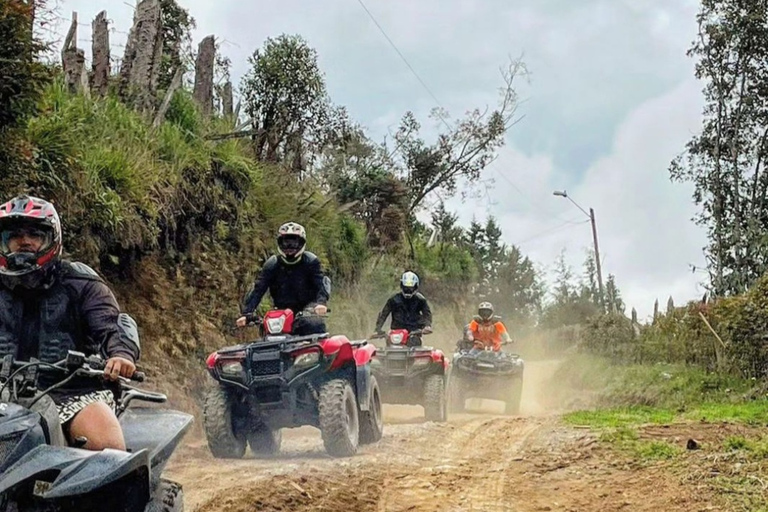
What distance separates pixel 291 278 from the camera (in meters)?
9.05

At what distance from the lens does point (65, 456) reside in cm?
303

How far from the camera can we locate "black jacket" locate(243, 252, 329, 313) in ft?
29.6

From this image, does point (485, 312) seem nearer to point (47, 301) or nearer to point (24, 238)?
point (47, 301)

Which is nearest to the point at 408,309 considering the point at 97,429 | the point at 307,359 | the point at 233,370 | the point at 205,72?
the point at 307,359

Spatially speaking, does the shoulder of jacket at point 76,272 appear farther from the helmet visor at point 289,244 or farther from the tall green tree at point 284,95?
the tall green tree at point 284,95

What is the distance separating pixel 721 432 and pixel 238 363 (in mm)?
4955

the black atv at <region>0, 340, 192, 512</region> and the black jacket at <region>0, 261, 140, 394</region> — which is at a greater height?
the black jacket at <region>0, 261, 140, 394</region>

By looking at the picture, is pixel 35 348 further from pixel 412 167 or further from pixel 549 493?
pixel 412 167

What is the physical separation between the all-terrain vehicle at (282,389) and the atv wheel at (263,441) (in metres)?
0.02

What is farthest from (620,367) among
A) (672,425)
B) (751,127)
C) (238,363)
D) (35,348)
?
(35,348)

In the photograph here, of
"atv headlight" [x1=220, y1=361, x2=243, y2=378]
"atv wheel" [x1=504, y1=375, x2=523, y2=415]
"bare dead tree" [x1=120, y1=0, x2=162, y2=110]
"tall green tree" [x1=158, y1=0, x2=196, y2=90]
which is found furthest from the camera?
"tall green tree" [x1=158, y1=0, x2=196, y2=90]

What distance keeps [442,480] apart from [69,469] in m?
4.34

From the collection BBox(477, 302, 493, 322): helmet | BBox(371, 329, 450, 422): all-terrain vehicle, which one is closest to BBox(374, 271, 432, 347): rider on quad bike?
BBox(371, 329, 450, 422): all-terrain vehicle

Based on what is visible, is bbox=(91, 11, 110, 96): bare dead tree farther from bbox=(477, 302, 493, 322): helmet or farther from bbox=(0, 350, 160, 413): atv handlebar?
bbox=(0, 350, 160, 413): atv handlebar
